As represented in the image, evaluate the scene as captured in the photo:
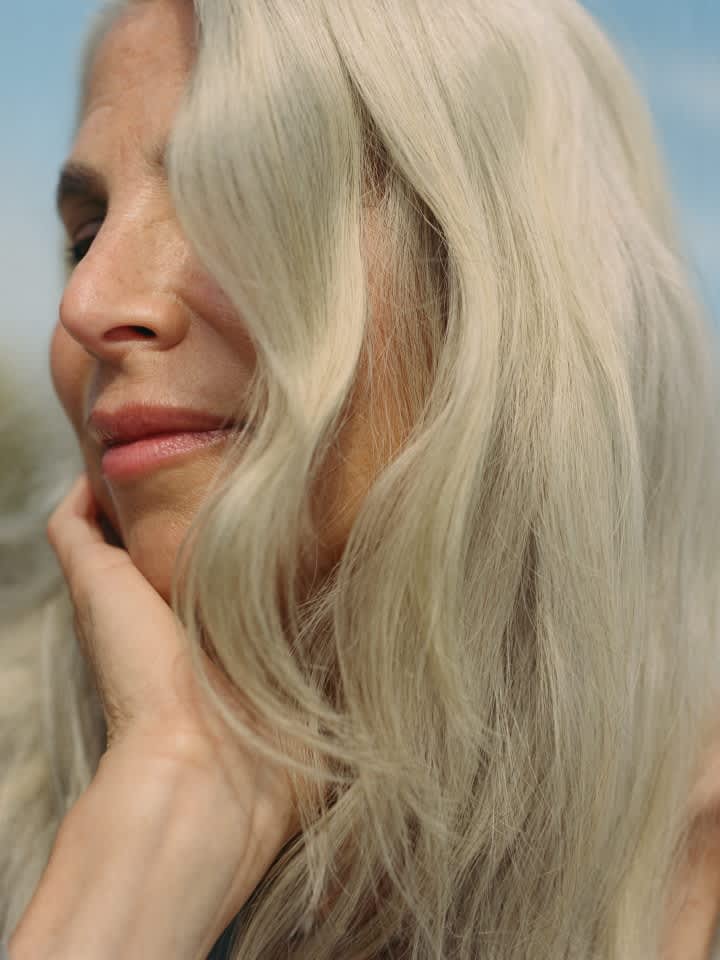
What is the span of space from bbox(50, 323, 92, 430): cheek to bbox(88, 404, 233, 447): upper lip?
19 centimetres

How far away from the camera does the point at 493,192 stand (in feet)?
3.79

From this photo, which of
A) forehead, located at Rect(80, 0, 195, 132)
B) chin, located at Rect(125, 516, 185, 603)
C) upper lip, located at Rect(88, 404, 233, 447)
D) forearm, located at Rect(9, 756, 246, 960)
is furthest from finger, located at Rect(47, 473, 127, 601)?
forehead, located at Rect(80, 0, 195, 132)

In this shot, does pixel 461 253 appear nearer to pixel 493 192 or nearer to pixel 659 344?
pixel 493 192

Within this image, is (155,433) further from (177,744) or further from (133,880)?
(133,880)

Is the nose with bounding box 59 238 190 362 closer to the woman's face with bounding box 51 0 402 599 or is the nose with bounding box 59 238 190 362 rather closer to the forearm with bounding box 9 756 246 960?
the woman's face with bounding box 51 0 402 599

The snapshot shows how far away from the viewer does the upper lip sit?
45.1 inches

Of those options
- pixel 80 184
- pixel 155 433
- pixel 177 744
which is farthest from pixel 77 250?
pixel 177 744

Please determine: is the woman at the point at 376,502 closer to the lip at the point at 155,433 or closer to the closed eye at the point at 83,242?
the lip at the point at 155,433

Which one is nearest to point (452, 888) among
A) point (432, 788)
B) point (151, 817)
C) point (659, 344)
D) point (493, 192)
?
point (432, 788)

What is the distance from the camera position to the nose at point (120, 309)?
114 cm

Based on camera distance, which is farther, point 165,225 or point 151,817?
point 165,225

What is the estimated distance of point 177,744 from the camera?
1.09m

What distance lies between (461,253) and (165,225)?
0.35m

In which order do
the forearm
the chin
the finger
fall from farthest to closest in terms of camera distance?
1. the finger
2. the chin
3. the forearm
